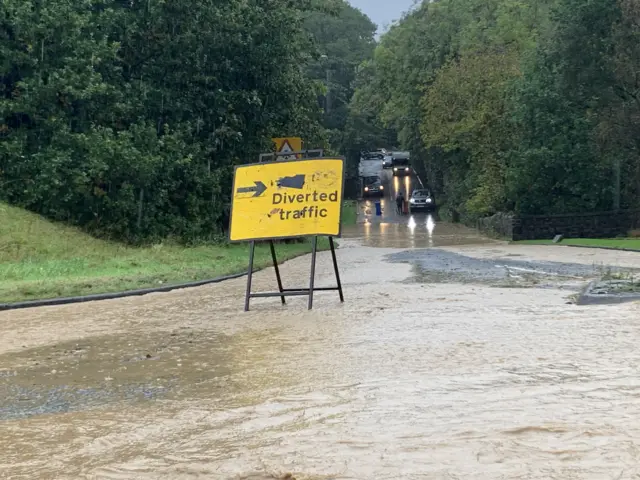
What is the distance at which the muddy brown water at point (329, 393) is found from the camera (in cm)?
548

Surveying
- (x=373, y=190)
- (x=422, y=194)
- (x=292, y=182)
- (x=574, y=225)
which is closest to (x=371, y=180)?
(x=373, y=190)

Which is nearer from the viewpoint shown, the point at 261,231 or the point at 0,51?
the point at 261,231

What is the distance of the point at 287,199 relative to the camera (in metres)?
14.5

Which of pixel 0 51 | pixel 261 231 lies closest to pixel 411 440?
pixel 261 231

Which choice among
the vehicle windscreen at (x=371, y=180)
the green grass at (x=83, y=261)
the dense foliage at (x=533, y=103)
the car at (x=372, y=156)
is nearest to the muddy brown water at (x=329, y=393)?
the green grass at (x=83, y=261)

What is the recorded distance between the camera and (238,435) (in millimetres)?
6188

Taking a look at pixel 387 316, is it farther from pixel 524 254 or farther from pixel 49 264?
pixel 524 254

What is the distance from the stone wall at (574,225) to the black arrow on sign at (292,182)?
Answer: 28.2 m

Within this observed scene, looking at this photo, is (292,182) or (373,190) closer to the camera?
(292,182)

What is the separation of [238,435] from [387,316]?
21.2 ft

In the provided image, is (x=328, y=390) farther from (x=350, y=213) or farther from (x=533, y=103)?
(x=350, y=213)

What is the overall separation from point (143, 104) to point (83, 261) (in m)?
12.6

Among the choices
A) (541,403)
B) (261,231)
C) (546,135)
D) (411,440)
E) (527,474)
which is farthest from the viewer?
(546,135)

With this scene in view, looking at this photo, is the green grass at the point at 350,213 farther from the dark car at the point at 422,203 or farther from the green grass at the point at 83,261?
the green grass at the point at 83,261
